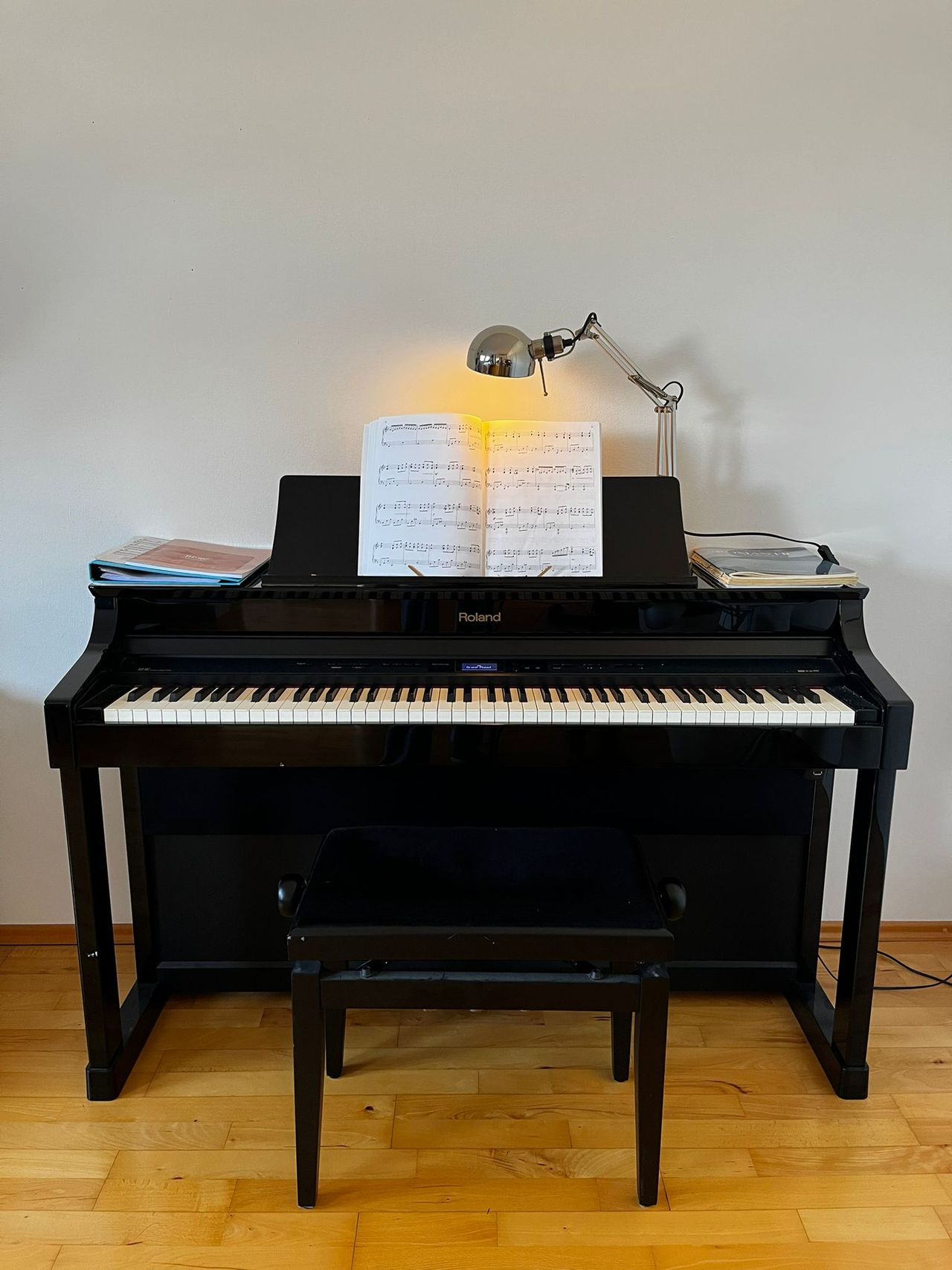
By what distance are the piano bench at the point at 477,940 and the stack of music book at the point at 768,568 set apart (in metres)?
0.56

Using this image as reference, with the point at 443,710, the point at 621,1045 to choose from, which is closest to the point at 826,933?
the point at 621,1045

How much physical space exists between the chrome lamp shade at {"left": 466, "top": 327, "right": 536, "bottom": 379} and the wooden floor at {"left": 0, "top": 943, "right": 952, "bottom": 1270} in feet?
4.47

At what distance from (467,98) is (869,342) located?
39.2 inches

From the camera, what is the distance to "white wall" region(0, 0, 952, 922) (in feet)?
6.38

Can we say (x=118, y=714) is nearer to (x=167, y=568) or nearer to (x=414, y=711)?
(x=167, y=568)

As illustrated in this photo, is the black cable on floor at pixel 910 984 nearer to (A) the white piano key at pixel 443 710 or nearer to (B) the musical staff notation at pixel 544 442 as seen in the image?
(A) the white piano key at pixel 443 710

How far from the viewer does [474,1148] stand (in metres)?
1.70

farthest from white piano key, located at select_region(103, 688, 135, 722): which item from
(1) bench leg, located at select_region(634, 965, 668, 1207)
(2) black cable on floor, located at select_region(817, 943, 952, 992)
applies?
(2) black cable on floor, located at select_region(817, 943, 952, 992)

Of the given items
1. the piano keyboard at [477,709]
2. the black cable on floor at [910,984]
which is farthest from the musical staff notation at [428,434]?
the black cable on floor at [910,984]

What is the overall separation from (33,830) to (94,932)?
0.67 meters

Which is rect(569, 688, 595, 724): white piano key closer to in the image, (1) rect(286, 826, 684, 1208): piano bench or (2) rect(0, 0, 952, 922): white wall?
(1) rect(286, 826, 684, 1208): piano bench

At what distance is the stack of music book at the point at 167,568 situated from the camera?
5.78ft

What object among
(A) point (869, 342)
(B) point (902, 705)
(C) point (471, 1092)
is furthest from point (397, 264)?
(C) point (471, 1092)

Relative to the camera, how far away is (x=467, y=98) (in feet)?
6.44
